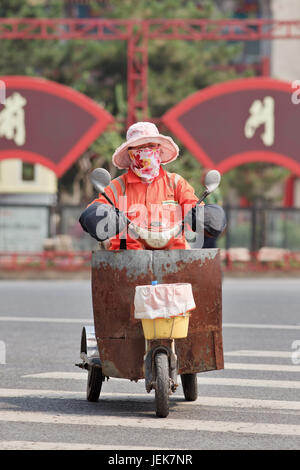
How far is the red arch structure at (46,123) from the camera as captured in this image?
28.6 m

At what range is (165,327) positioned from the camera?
22.7 feet

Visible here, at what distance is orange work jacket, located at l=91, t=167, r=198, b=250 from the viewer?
733cm

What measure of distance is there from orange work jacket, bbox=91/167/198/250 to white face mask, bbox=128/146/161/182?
0.17ft

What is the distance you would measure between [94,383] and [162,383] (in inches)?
35.5

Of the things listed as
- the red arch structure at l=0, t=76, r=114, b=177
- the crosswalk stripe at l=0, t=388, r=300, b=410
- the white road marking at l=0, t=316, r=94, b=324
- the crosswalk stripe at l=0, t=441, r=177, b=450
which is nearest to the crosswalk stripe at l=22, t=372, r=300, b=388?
the crosswalk stripe at l=0, t=388, r=300, b=410

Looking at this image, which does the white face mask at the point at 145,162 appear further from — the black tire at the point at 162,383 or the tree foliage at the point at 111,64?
the tree foliage at the point at 111,64

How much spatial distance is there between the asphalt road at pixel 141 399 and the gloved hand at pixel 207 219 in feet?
3.84

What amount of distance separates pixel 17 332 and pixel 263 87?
57.5 ft

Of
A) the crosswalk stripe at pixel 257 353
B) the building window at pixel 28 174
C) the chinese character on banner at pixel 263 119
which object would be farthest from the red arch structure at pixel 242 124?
the crosswalk stripe at pixel 257 353

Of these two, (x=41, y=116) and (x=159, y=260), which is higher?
(x=41, y=116)

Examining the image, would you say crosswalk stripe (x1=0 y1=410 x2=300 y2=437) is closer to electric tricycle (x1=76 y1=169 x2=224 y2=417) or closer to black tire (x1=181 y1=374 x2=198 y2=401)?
electric tricycle (x1=76 y1=169 x2=224 y2=417)

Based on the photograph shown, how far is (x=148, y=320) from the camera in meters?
6.94
